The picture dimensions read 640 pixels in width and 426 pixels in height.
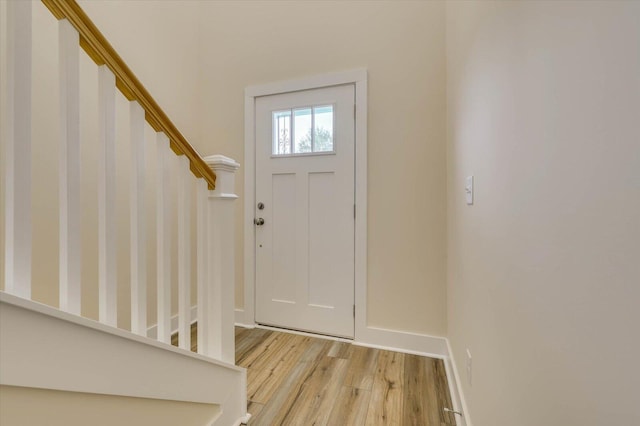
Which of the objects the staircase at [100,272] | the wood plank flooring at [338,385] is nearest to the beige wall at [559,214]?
the wood plank flooring at [338,385]

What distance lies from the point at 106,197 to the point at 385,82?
2.00 meters

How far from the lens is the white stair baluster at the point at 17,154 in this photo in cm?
64

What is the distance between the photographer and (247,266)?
8.49ft

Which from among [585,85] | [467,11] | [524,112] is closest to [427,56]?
[467,11]

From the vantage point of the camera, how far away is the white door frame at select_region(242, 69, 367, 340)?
7.38ft

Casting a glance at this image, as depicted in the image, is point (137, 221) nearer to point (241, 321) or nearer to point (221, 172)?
point (221, 172)

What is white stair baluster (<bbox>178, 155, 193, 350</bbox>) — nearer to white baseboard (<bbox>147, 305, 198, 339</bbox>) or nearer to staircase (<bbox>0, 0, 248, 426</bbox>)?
staircase (<bbox>0, 0, 248, 426</bbox>)

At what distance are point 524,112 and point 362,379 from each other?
1.69 m

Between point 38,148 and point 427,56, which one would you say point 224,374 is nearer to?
point 38,148

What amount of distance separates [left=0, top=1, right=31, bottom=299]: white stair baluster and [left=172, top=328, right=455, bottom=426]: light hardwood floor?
4.07 ft

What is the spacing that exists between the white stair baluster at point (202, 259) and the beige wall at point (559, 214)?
3.73 ft

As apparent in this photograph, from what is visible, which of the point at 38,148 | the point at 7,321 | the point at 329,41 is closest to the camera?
the point at 7,321

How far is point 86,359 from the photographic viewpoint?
0.73 metres

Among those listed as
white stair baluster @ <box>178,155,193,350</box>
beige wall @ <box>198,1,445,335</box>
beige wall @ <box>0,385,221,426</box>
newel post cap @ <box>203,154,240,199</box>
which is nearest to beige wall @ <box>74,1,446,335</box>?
beige wall @ <box>198,1,445,335</box>
